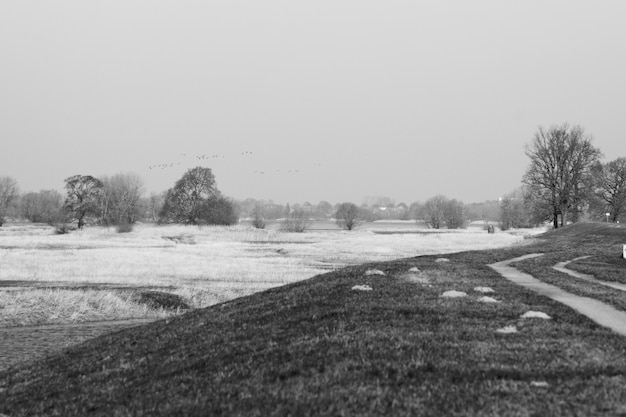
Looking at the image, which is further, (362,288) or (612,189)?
(612,189)

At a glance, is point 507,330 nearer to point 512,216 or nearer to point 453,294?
point 453,294

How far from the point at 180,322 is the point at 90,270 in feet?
101

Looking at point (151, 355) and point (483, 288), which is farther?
point (483, 288)

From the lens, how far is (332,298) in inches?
744

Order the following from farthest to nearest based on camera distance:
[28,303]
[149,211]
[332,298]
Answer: [149,211]
[28,303]
[332,298]

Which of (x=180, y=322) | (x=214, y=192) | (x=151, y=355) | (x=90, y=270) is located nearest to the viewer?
(x=151, y=355)

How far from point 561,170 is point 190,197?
80354 mm

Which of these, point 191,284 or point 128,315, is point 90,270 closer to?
point 191,284

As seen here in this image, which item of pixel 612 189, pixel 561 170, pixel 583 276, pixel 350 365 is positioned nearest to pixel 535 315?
pixel 350 365

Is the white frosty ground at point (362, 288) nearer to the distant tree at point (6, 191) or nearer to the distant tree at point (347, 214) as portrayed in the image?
the distant tree at point (347, 214)

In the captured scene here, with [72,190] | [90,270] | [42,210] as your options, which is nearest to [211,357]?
[90,270]

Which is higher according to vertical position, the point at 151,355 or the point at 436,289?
the point at 436,289

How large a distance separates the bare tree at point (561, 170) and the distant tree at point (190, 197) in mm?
72194

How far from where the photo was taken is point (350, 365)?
34.6ft
